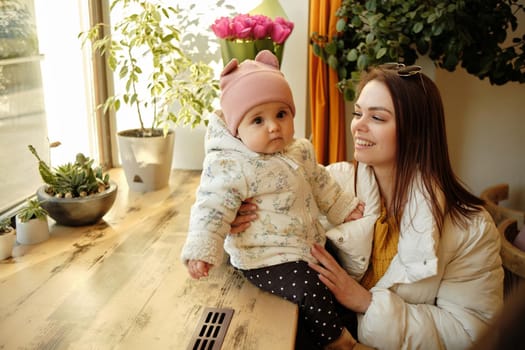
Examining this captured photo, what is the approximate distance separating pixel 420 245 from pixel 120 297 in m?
0.84

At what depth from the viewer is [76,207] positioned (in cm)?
183

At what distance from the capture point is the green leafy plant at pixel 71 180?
1.85m

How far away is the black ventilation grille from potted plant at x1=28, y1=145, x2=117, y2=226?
0.72 metres

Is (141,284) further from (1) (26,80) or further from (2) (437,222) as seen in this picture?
(1) (26,80)

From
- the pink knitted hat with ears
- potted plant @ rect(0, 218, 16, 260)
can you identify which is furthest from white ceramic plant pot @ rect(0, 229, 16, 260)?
the pink knitted hat with ears

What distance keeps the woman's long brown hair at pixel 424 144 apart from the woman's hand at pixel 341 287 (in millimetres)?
Result: 269

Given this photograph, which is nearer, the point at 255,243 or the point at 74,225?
the point at 255,243

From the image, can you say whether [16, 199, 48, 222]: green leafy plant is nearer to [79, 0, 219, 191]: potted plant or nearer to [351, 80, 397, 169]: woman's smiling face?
[79, 0, 219, 191]: potted plant

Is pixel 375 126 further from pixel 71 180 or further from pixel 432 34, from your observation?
pixel 71 180

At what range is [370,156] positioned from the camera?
1.49 m

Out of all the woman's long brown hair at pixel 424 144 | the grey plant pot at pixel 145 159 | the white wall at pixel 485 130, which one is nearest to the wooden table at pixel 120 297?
the grey plant pot at pixel 145 159

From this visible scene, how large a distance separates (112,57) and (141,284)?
109 centimetres

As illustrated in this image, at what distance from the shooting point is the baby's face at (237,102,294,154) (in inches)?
53.4

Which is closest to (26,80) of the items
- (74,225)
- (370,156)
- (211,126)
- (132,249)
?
(74,225)
